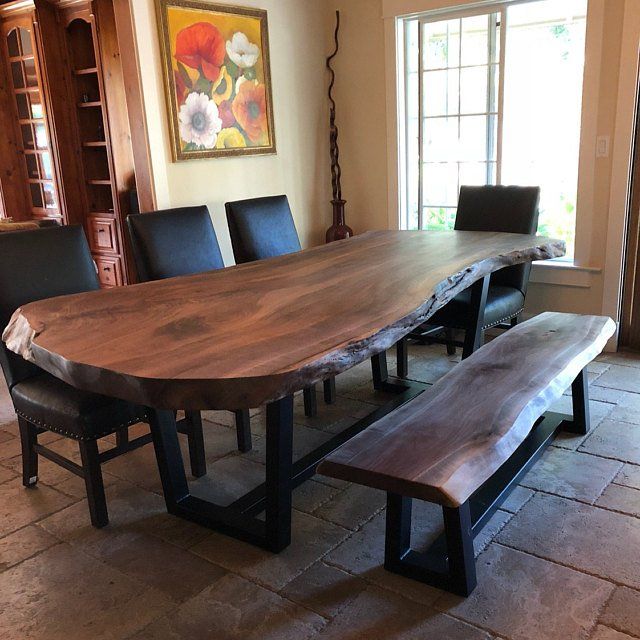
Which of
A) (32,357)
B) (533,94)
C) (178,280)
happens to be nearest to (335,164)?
(533,94)

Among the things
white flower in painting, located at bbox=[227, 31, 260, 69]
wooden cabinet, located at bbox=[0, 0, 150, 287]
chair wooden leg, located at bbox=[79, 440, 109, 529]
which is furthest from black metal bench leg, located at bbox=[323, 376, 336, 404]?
wooden cabinet, located at bbox=[0, 0, 150, 287]

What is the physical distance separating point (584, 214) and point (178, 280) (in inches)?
99.2

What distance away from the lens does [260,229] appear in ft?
11.3

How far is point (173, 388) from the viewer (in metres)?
1.50

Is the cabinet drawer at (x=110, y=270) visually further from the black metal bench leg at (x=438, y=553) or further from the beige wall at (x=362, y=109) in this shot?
the black metal bench leg at (x=438, y=553)

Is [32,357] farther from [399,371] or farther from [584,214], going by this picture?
[584,214]

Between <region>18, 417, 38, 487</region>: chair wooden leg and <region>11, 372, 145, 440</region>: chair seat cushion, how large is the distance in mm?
121

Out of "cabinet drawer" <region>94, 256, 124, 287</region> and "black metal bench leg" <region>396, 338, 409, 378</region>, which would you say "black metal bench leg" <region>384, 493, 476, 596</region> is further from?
"cabinet drawer" <region>94, 256, 124, 287</region>

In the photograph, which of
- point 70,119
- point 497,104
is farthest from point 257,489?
point 70,119

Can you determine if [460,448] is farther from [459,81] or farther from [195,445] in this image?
[459,81]

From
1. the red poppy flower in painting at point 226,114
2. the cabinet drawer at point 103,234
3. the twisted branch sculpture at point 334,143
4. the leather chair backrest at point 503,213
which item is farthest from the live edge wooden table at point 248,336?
the cabinet drawer at point 103,234

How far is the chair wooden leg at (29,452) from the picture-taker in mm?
2490

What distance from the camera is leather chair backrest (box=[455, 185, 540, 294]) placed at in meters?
3.59

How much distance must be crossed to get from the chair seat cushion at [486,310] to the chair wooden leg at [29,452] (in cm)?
199
